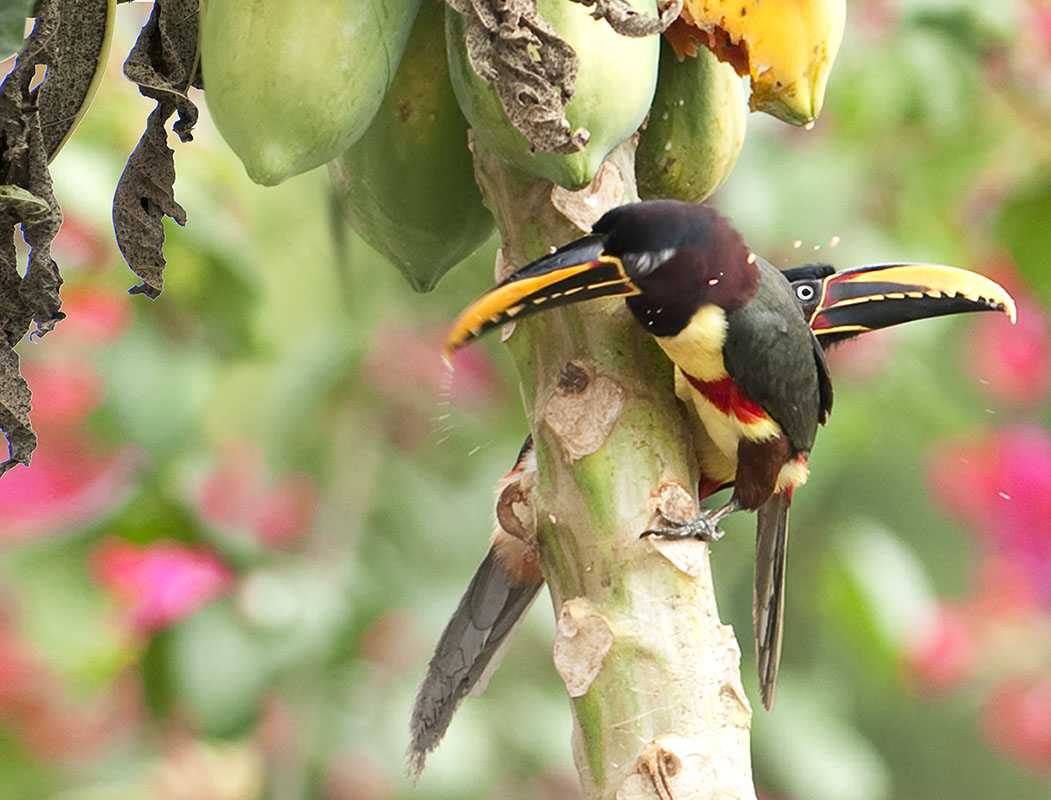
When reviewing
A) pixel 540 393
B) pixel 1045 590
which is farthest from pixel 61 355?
pixel 1045 590

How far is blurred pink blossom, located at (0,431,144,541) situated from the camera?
59.4 inches

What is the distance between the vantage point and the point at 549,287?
21.7 inches

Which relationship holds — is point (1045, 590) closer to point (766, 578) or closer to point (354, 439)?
point (354, 439)

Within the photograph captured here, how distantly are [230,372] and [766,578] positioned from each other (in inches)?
38.2

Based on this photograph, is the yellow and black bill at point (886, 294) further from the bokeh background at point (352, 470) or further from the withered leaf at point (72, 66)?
the bokeh background at point (352, 470)

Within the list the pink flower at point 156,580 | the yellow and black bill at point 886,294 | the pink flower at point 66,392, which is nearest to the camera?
the yellow and black bill at point 886,294

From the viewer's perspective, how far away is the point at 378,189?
26.7 inches

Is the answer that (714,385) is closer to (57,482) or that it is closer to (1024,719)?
(57,482)

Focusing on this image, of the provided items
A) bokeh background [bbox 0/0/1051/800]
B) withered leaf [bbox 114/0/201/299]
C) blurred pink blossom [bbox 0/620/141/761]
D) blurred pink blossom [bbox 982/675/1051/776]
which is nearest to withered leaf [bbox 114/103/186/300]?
withered leaf [bbox 114/0/201/299]

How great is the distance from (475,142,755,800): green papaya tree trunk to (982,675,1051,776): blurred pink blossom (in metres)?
1.77

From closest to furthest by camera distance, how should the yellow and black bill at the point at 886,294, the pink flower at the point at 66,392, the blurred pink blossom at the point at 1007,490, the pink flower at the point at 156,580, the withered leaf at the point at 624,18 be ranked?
the withered leaf at the point at 624,18
the yellow and black bill at the point at 886,294
the pink flower at the point at 156,580
the pink flower at the point at 66,392
the blurred pink blossom at the point at 1007,490

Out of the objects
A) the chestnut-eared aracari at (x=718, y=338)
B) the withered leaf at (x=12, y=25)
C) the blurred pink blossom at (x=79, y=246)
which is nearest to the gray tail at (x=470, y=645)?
the chestnut-eared aracari at (x=718, y=338)

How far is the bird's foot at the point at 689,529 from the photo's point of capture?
1.87ft

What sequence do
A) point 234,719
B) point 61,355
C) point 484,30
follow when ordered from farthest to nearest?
point 61,355, point 234,719, point 484,30
